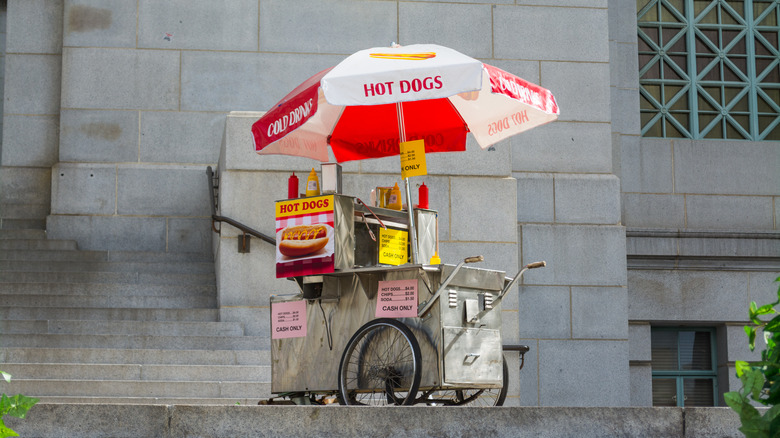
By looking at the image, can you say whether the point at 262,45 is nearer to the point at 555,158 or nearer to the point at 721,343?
the point at 555,158

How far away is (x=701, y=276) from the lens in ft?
46.4

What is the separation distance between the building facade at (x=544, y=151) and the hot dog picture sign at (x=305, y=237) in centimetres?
598

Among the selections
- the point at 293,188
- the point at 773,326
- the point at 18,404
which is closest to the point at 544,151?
the point at 293,188

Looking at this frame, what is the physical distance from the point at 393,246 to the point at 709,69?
9034mm

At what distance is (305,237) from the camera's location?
7.29m

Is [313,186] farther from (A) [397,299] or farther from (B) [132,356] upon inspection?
(B) [132,356]

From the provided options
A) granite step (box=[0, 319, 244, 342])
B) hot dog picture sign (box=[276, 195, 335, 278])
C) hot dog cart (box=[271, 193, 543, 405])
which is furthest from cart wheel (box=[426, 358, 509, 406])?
granite step (box=[0, 319, 244, 342])

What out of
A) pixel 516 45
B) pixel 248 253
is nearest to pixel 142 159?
pixel 248 253

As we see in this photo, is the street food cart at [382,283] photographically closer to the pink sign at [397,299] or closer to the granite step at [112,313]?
the pink sign at [397,299]

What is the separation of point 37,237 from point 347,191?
4.42 metres

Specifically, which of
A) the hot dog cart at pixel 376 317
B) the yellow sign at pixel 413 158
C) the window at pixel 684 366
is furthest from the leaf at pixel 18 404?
the window at pixel 684 366

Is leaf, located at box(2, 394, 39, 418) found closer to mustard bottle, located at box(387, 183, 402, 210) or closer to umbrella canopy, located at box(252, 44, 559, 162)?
umbrella canopy, located at box(252, 44, 559, 162)

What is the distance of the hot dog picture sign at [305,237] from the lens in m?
7.20

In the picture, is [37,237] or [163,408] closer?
[163,408]
